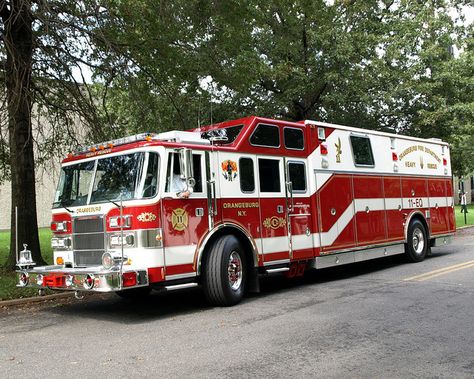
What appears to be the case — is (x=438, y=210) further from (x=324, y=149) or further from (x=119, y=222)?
(x=119, y=222)

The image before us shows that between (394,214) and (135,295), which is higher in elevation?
(394,214)

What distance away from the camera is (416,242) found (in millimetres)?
13156

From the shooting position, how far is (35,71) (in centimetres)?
1170

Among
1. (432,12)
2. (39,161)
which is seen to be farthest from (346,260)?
(432,12)

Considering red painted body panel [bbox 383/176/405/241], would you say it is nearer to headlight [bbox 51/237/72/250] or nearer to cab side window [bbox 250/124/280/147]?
cab side window [bbox 250/124/280/147]

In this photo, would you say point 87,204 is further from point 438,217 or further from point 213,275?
point 438,217

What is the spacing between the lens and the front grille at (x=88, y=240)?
300 inches

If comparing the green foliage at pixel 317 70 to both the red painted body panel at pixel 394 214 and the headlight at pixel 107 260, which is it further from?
the headlight at pixel 107 260

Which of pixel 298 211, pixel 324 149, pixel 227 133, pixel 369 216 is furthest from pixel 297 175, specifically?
pixel 369 216

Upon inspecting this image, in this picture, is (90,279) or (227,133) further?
(227,133)

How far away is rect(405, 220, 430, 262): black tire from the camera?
41.9 ft

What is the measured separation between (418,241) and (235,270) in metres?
6.76

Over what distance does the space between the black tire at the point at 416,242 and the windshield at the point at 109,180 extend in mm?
7741

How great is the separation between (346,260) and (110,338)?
569 centimetres
